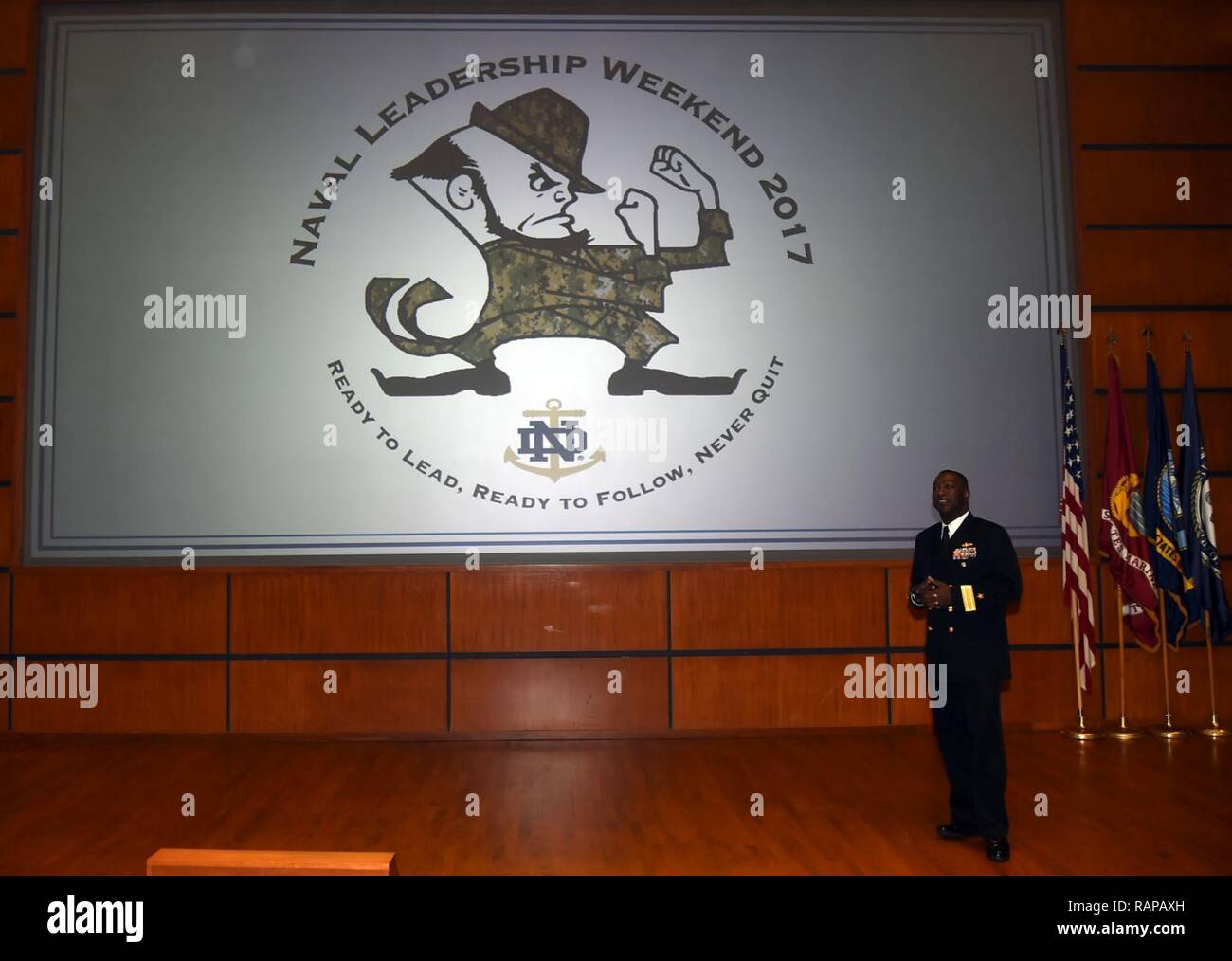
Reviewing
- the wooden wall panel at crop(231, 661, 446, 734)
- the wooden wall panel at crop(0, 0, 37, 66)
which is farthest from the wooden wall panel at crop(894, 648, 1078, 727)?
the wooden wall panel at crop(0, 0, 37, 66)

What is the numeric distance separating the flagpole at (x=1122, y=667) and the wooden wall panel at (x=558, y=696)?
265 centimetres

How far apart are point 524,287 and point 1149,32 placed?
171 inches

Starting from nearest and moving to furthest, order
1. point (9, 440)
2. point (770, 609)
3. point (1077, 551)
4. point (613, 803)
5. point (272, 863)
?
point (272, 863)
point (613, 803)
point (1077, 551)
point (770, 609)
point (9, 440)

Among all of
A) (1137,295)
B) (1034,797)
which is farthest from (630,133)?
(1034,797)

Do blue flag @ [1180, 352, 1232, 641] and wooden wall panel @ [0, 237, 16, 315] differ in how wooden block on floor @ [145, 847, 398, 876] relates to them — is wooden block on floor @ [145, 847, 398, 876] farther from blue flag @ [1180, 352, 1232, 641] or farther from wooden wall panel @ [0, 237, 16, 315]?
blue flag @ [1180, 352, 1232, 641]

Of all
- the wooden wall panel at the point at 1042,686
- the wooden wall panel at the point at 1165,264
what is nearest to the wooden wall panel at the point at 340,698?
the wooden wall panel at the point at 1042,686

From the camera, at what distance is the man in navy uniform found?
3.63 metres

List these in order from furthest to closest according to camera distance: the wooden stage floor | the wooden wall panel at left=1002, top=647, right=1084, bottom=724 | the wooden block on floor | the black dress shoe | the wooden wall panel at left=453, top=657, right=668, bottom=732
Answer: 1. the wooden wall panel at left=1002, top=647, right=1084, bottom=724
2. the wooden wall panel at left=453, top=657, right=668, bottom=732
3. the wooden stage floor
4. the black dress shoe
5. the wooden block on floor

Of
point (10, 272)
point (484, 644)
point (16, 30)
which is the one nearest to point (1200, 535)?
point (484, 644)

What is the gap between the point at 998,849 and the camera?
3.55 metres

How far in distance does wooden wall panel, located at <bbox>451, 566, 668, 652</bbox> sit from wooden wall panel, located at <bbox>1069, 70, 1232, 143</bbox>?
13.3ft

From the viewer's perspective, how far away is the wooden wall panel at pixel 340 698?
5.78 m

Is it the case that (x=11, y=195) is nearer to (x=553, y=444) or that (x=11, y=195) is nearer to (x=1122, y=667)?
(x=553, y=444)
